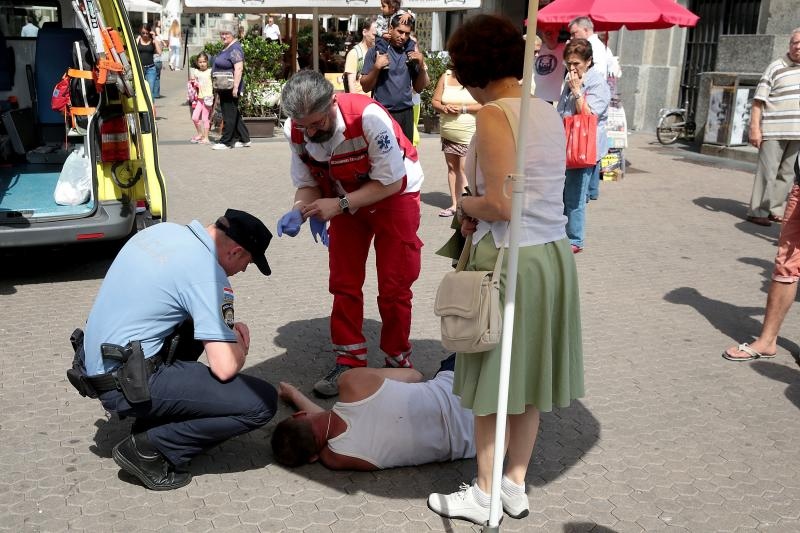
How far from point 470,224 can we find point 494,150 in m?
0.36

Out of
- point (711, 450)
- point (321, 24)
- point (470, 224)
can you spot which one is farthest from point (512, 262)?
point (321, 24)

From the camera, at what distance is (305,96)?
373 centimetres

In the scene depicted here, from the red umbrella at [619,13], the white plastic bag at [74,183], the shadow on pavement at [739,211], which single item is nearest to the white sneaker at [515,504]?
the white plastic bag at [74,183]

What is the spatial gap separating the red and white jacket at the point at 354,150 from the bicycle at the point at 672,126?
10.9 m

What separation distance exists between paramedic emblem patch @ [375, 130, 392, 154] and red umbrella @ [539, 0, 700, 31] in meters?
6.45

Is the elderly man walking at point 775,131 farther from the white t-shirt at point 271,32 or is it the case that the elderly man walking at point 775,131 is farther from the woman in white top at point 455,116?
the white t-shirt at point 271,32

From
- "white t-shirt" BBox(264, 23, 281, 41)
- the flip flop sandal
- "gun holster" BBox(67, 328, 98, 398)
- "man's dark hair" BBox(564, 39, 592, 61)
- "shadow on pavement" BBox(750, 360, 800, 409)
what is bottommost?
"shadow on pavement" BBox(750, 360, 800, 409)

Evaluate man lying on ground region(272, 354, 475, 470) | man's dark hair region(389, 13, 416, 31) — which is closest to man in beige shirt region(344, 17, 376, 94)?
man's dark hair region(389, 13, 416, 31)

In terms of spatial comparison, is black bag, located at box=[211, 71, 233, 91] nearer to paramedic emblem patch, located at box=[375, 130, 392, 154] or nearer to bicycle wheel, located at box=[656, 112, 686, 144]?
bicycle wheel, located at box=[656, 112, 686, 144]

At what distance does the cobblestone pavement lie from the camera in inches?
133

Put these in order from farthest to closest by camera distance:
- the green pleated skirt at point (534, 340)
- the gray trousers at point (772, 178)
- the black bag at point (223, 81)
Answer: the black bag at point (223, 81), the gray trousers at point (772, 178), the green pleated skirt at point (534, 340)

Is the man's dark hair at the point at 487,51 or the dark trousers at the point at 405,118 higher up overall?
the man's dark hair at the point at 487,51

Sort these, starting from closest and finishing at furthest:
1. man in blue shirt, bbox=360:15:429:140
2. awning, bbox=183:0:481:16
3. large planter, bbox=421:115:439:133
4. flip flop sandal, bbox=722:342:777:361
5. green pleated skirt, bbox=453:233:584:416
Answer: green pleated skirt, bbox=453:233:584:416 → flip flop sandal, bbox=722:342:777:361 → man in blue shirt, bbox=360:15:429:140 → awning, bbox=183:0:481:16 → large planter, bbox=421:115:439:133

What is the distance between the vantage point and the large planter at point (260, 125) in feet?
46.0
